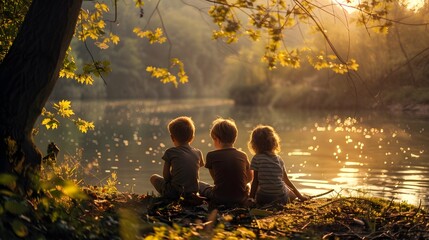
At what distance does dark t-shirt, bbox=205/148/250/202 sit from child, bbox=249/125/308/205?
0.19 m

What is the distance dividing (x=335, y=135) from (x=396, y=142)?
191 inches

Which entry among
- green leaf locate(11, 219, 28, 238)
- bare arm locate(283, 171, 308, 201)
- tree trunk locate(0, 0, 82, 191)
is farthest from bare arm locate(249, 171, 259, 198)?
green leaf locate(11, 219, 28, 238)

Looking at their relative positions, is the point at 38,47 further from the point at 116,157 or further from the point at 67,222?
the point at 116,157

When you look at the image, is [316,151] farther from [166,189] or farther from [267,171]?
[166,189]

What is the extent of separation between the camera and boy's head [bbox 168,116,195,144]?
7.31 metres

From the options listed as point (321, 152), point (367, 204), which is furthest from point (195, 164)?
point (321, 152)

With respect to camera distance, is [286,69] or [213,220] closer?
[213,220]

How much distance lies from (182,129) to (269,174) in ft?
3.74

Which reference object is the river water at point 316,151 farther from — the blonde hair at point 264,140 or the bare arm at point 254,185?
the bare arm at point 254,185

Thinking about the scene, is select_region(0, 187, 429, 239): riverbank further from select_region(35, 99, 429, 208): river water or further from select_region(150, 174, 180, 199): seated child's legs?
select_region(35, 99, 429, 208): river water

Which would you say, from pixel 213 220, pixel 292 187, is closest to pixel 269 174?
pixel 292 187

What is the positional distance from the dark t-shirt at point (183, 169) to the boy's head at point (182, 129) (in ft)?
0.46

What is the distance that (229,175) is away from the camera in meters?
7.17

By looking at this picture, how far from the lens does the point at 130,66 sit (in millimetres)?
80125
